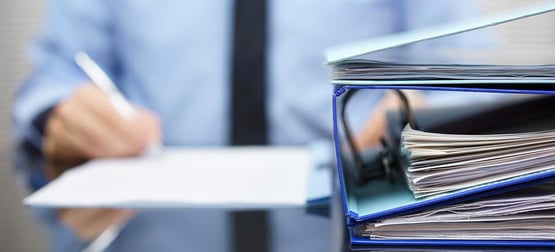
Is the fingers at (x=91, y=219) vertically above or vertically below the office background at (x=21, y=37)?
below

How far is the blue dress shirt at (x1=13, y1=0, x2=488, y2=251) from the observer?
2.78 ft

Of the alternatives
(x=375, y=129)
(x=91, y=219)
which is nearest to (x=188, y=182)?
(x=91, y=219)

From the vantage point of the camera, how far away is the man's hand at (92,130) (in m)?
0.64

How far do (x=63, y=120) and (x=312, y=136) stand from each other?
1.11 ft

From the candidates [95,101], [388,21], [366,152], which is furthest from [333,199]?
[388,21]

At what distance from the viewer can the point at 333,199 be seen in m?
0.39

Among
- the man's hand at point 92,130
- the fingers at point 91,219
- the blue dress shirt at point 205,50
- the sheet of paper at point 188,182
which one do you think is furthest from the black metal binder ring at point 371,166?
the blue dress shirt at point 205,50

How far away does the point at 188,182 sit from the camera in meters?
0.46

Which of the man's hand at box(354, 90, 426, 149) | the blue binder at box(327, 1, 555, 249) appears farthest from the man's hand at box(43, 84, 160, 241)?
the blue binder at box(327, 1, 555, 249)

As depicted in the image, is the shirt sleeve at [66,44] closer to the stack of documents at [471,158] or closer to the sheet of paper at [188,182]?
the sheet of paper at [188,182]

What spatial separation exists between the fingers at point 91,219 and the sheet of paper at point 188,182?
1 centimetres

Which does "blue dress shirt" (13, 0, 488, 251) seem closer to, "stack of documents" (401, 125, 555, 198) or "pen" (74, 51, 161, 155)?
"pen" (74, 51, 161, 155)

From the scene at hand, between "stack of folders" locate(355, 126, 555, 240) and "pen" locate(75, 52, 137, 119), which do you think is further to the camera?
"pen" locate(75, 52, 137, 119)

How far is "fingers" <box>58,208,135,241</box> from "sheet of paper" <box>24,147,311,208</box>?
0.5 inches
